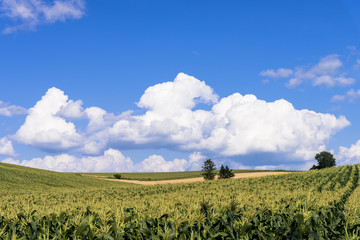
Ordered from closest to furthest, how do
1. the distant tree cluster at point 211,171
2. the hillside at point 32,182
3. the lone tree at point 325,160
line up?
the hillside at point 32,182
the distant tree cluster at point 211,171
the lone tree at point 325,160

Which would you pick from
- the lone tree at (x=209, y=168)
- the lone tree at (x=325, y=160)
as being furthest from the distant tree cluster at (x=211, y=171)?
the lone tree at (x=325, y=160)

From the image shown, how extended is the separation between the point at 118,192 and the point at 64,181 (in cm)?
3452

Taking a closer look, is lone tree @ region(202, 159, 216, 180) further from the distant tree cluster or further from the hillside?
the hillside

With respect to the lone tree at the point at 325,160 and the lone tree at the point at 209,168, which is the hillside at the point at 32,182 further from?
the lone tree at the point at 325,160

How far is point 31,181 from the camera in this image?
5844 centimetres

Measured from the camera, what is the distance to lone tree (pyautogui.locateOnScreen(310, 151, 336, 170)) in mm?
103562

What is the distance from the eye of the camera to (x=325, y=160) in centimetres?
10419

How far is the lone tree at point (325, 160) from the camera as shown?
340ft

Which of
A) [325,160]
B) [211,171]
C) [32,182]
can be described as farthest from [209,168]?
[325,160]

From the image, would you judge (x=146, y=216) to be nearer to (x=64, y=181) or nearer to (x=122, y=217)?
(x=122, y=217)

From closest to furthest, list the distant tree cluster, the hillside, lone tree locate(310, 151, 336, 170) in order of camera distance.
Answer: the hillside
the distant tree cluster
lone tree locate(310, 151, 336, 170)

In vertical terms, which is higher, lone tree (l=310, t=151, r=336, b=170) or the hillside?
lone tree (l=310, t=151, r=336, b=170)

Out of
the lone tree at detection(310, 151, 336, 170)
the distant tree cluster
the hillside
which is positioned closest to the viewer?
the hillside

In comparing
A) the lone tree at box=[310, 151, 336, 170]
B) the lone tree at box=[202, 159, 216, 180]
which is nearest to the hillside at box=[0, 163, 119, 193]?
the lone tree at box=[202, 159, 216, 180]
